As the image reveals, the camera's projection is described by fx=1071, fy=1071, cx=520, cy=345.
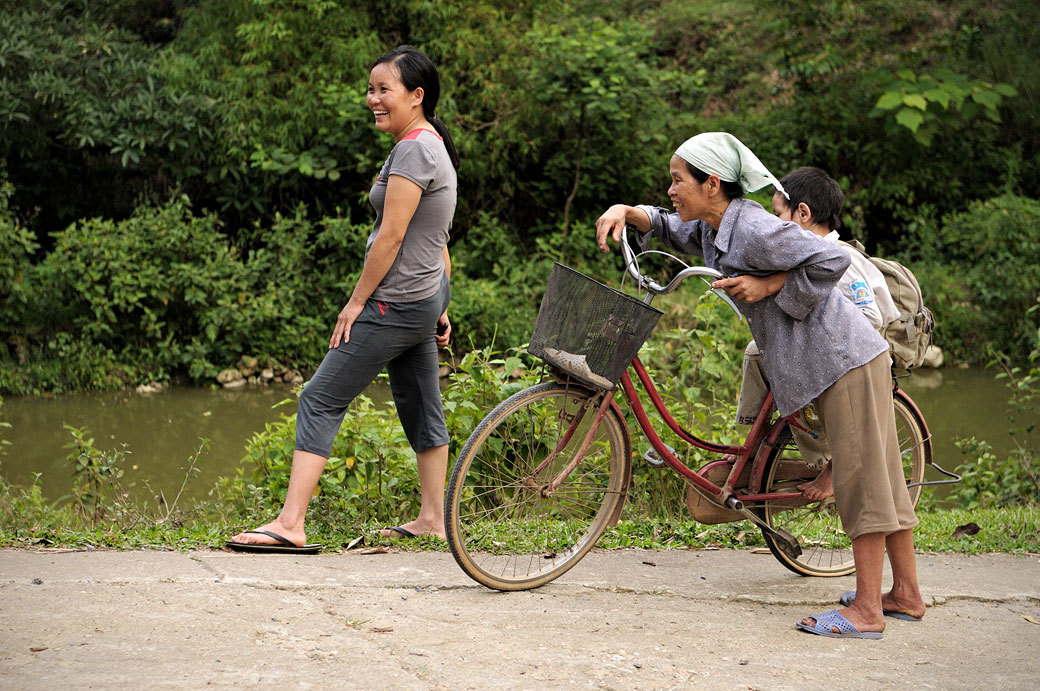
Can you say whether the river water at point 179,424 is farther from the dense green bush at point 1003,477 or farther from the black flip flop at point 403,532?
the black flip flop at point 403,532

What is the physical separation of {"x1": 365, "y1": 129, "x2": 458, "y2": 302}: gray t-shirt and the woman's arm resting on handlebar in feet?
2.18

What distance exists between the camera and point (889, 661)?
345 cm

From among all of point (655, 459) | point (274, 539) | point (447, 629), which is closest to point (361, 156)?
point (274, 539)

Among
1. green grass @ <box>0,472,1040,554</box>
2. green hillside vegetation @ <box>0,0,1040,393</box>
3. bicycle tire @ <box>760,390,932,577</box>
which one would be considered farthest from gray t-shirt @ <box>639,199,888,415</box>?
green hillside vegetation @ <box>0,0,1040,393</box>

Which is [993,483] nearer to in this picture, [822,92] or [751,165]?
[751,165]

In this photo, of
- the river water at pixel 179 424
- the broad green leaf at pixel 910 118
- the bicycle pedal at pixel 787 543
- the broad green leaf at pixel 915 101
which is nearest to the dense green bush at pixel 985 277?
the river water at pixel 179 424

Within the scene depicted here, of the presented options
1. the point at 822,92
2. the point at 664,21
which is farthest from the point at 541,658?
the point at 664,21

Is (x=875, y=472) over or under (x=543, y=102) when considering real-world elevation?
under

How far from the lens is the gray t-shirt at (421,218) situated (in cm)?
405

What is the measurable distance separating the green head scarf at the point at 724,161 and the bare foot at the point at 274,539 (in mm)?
2061

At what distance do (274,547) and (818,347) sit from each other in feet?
7.17

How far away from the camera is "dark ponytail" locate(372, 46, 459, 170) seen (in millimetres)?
4102

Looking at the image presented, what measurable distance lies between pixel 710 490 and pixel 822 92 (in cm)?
1101

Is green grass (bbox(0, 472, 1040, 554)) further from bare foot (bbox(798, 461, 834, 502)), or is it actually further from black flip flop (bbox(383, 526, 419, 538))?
bare foot (bbox(798, 461, 834, 502))
